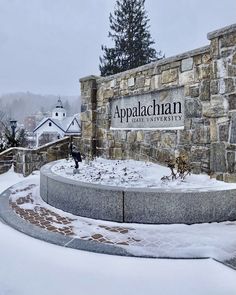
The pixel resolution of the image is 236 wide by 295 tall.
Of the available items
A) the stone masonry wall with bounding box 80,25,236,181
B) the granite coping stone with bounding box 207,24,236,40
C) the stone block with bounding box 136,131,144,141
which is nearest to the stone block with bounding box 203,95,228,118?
the stone masonry wall with bounding box 80,25,236,181

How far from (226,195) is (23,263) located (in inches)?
88.9

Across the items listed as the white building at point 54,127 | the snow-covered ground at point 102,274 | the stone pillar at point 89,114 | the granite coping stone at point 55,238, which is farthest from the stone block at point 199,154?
the white building at point 54,127

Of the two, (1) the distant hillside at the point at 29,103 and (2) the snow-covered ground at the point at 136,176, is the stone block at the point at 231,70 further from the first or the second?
(1) the distant hillside at the point at 29,103

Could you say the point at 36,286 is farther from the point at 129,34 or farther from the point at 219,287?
the point at 129,34

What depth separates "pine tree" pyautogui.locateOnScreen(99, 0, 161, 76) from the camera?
671 inches

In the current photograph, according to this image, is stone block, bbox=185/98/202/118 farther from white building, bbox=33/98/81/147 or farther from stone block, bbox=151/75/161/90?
white building, bbox=33/98/81/147


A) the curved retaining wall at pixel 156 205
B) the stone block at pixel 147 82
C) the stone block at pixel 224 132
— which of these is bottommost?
the curved retaining wall at pixel 156 205

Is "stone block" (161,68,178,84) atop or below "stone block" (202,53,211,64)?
below

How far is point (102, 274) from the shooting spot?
239 centimetres

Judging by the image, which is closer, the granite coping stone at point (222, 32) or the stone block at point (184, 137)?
the granite coping stone at point (222, 32)

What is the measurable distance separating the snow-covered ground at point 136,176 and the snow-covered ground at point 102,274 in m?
1.23

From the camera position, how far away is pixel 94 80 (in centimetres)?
693

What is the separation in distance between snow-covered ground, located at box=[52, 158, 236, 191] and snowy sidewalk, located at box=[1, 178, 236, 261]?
53 centimetres

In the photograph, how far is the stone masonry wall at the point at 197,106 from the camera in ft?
12.8
